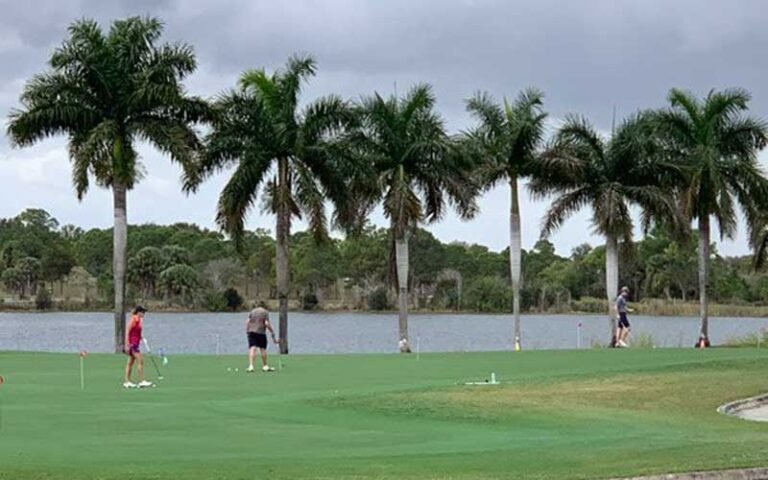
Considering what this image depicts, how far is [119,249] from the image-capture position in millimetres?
50781

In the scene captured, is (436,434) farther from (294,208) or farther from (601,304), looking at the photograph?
(601,304)

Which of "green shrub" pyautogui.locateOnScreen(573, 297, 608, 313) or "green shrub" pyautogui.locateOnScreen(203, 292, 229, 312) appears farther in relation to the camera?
"green shrub" pyautogui.locateOnScreen(573, 297, 608, 313)

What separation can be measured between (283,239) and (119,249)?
6.44m

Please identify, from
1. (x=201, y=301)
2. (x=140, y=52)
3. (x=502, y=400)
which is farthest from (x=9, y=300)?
(x=502, y=400)

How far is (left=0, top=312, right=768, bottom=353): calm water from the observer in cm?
7275

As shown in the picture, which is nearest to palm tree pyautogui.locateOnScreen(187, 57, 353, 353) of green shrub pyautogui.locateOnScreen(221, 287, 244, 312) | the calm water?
the calm water

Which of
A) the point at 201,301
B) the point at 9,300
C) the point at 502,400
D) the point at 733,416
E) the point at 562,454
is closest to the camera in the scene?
the point at 562,454

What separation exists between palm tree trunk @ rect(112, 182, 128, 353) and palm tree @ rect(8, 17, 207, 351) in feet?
0.13

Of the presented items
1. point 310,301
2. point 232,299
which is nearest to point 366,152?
point 232,299

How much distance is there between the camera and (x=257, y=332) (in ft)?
115

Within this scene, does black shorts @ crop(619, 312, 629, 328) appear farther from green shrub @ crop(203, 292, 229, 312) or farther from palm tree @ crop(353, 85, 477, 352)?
green shrub @ crop(203, 292, 229, 312)

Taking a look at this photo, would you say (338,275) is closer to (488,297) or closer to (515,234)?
(488,297)

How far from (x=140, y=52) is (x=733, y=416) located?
106ft

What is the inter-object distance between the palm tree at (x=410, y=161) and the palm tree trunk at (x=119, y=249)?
9.57 metres
